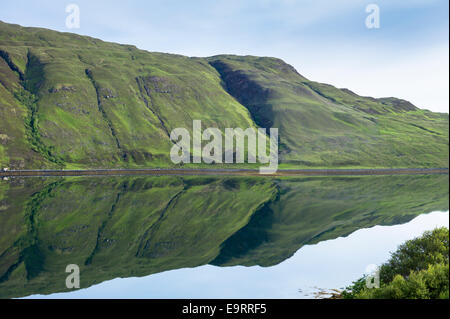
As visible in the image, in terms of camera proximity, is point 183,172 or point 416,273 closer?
point 416,273

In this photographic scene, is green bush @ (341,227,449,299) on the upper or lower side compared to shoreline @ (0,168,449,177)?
lower

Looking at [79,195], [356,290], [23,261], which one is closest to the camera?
[356,290]

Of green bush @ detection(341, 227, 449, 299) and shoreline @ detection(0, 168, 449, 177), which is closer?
green bush @ detection(341, 227, 449, 299)

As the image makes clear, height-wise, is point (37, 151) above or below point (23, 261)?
above

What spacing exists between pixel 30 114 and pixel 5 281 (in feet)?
609

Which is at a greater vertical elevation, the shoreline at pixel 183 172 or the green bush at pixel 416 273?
the shoreline at pixel 183 172

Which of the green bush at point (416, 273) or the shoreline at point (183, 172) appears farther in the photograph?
the shoreline at point (183, 172)

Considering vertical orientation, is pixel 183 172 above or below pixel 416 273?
above

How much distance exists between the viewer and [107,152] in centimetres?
18888
